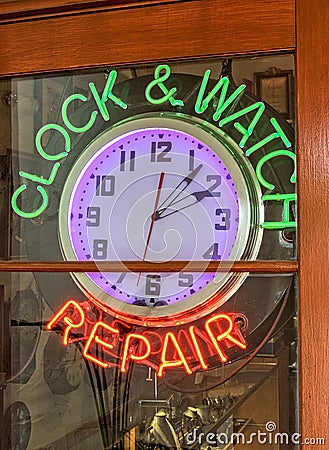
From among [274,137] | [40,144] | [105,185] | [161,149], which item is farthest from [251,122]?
[40,144]

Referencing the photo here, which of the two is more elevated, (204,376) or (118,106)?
(118,106)

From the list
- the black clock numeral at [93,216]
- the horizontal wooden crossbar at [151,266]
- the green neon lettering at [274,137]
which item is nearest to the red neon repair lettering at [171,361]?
the horizontal wooden crossbar at [151,266]

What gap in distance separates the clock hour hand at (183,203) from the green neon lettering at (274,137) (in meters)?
0.10

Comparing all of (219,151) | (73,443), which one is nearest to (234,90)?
(219,151)

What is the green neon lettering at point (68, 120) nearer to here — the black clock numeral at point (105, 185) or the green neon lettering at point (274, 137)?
the black clock numeral at point (105, 185)

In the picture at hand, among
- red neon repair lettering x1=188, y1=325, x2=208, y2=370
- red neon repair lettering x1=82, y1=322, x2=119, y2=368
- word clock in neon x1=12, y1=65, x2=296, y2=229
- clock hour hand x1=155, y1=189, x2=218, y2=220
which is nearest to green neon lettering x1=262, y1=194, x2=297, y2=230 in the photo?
word clock in neon x1=12, y1=65, x2=296, y2=229

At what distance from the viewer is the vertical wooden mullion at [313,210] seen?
115 centimetres

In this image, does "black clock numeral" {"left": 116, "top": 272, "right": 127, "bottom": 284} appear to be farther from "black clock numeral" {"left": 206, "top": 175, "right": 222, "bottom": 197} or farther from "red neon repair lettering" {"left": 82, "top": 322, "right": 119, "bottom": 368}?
"black clock numeral" {"left": 206, "top": 175, "right": 222, "bottom": 197}

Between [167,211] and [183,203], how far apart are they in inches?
1.2

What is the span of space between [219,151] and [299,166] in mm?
140

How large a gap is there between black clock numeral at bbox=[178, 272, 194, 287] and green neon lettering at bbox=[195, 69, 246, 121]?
0.26 meters

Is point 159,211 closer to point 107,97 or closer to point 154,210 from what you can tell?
point 154,210

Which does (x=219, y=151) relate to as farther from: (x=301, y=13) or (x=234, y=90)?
(x=301, y=13)

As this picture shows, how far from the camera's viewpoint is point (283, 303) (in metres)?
1.19
